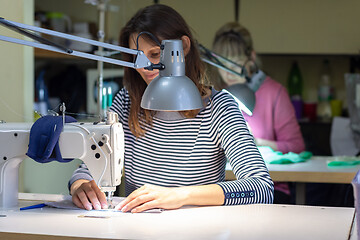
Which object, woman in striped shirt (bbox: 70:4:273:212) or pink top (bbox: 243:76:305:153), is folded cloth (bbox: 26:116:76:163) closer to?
woman in striped shirt (bbox: 70:4:273:212)

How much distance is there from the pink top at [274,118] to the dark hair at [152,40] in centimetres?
122

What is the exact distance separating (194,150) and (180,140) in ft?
0.18

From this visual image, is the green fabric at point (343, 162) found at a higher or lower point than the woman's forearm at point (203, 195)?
lower

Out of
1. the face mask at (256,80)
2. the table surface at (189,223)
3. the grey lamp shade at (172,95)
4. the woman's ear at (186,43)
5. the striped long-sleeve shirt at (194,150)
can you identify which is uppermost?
the woman's ear at (186,43)

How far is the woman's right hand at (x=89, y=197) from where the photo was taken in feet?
5.38

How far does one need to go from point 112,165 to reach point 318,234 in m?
0.55

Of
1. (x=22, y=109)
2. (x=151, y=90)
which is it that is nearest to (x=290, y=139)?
(x=22, y=109)

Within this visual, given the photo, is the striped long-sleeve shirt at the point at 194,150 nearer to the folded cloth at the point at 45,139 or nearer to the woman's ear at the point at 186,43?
the woman's ear at the point at 186,43

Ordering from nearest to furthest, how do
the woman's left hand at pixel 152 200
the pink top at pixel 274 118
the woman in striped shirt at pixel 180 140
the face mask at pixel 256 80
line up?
the woman's left hand at pixel 152 200 < the woman in striped shirt at pixel 180 140 < the face mask at pixel 256 80 < the pink top at pixel 274 118

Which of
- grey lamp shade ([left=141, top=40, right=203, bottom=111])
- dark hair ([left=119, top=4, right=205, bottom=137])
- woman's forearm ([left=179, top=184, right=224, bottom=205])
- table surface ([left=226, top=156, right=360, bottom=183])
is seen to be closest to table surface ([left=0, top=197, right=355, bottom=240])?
woman's forearm ([left=179, top=184, right=224, bottom=205])

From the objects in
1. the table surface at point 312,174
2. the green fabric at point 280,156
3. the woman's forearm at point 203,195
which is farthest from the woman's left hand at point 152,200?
the green fabric at point 280,156

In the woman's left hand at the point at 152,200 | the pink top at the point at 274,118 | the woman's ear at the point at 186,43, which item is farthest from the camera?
the pink top at the point at 274,118

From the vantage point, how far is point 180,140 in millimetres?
1887

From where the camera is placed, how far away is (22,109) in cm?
265
